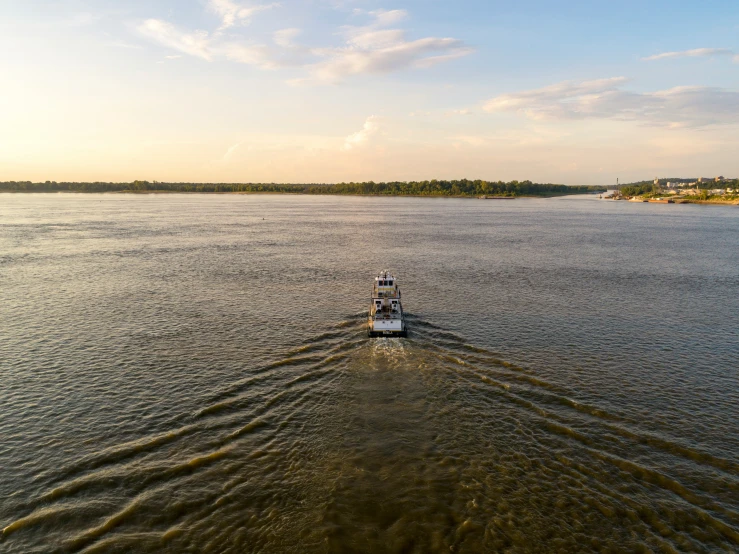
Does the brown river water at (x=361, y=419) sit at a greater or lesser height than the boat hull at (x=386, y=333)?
lesser

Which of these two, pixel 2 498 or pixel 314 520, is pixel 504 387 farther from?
pixel 2 498

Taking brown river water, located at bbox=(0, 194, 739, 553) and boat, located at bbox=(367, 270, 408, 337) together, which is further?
boat, located at bbox=(367, 270, 408, 337)

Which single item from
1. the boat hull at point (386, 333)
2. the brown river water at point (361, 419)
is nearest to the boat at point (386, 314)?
the boat hull at point (386, 333)

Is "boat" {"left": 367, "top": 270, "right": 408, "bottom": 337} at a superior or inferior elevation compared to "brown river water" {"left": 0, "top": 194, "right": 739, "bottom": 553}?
superior

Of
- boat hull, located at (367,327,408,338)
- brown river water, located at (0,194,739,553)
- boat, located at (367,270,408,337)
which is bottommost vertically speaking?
brown river water, located at (0,194,739,553)

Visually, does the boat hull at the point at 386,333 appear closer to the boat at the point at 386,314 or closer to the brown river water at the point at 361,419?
the boat at the point at 386,314

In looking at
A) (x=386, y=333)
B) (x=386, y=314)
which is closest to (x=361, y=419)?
(x=386, y=333)

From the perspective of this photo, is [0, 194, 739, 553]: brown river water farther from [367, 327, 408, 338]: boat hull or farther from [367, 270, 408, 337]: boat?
[367, 270, 408, 337]: boat

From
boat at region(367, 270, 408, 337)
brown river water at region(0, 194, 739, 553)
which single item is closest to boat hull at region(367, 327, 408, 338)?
boat at region(367, 270, 408, 337)
